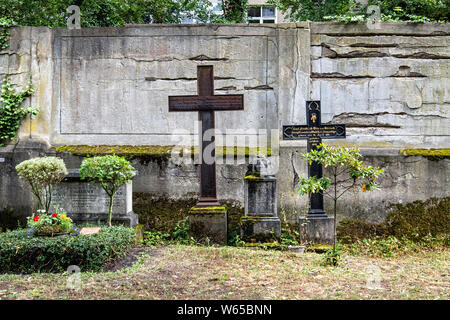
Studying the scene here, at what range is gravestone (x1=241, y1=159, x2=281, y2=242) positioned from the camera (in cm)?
736

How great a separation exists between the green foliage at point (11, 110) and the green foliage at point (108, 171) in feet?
8.62

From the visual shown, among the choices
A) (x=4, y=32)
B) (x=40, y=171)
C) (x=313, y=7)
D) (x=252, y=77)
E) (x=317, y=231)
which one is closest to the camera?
(x=40, y=171)

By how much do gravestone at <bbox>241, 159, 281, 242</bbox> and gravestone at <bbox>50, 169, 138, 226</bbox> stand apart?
215 centimetres

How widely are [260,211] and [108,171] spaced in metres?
→ 2.78

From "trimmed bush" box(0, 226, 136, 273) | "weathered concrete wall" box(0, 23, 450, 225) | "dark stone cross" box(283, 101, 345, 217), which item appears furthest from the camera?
"weathered concrete wall" box(0, 23, 450, 225)

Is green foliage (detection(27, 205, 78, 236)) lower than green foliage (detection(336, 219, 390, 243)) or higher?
higher

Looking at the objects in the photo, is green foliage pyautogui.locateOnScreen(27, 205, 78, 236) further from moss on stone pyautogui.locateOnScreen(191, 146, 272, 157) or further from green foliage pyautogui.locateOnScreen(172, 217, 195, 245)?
moss on stone pyautogui.locateOnScreen(191, 146, 272, 157)

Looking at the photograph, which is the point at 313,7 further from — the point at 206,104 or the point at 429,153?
the point at 206,104

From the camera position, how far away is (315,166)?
7.66 m

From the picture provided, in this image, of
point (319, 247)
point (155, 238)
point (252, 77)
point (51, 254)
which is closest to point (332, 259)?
point (319, 247)

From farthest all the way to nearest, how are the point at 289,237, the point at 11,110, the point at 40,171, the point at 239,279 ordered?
the point at 11,110 → the point at 289,237 → the point at 40,171 → the point at 239,279

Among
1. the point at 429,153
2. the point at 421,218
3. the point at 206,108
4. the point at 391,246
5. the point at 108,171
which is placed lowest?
the point at 391,246

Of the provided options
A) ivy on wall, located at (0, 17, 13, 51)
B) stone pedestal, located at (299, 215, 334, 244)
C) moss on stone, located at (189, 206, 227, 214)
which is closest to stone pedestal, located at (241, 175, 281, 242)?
moss on stone, located at (189, 206, 227, 214)
